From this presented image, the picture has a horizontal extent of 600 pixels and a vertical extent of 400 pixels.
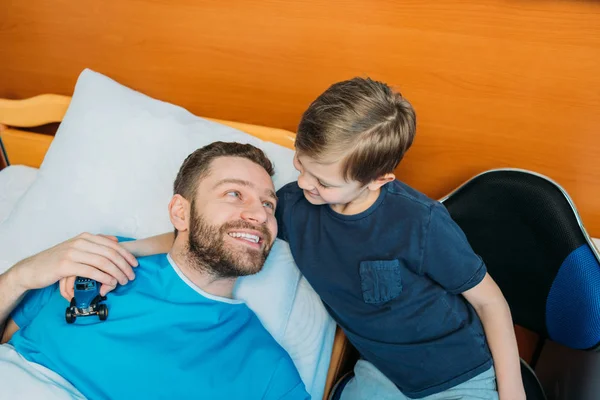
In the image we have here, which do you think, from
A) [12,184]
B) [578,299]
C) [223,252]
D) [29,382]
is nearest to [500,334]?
[578,299]

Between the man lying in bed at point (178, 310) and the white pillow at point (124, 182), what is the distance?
0.54 ft

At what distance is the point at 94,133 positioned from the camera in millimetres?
1551

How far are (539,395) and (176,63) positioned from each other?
1.58 meters

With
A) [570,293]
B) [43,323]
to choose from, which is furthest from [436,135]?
[43,323]

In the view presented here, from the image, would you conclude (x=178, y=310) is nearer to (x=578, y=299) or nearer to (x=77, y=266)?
(x=77, y=266)

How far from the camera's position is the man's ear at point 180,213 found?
4.14 ft

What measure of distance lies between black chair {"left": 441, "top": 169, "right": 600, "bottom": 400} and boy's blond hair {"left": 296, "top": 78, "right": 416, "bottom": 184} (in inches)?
16.3

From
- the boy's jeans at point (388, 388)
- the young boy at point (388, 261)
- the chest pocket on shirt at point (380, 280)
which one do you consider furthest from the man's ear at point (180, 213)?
the boy's jeans at point (388, 388)

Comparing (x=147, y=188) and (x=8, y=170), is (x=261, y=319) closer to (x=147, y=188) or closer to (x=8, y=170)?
(x=147, y=188)

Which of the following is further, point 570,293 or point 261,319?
point 261,319

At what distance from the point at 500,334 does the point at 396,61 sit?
0.84m

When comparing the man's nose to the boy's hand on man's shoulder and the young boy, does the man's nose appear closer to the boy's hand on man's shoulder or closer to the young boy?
the young boy

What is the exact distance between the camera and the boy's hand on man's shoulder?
A: 3.65 feet

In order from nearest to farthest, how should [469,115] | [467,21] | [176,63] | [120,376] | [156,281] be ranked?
1. [120,376]
2. [156,281]
3. [467,21]
4. [469,115]
5. [176,63]
